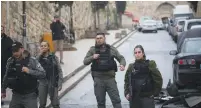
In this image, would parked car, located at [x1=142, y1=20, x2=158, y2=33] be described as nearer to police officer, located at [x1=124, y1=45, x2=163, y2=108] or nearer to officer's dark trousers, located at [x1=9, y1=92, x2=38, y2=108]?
police officer, located at [x1=124, y1=45, x2=163, y2=108]

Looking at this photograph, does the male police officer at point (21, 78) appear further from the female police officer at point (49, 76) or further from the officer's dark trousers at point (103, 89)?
the officer's dark trousers at point (103, 89)

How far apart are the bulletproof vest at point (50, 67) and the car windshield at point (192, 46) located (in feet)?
15.2

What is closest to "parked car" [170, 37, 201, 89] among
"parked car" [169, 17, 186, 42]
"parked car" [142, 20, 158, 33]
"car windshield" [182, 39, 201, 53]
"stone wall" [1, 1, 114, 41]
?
"car windshield" [182, 39, 201, 53]

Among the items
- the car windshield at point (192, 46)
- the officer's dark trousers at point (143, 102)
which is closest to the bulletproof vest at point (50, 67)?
the officer's dark trousers at point (143, 102)

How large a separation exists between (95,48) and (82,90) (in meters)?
5.23

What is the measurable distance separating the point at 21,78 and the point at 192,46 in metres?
6.38

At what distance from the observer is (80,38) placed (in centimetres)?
3888

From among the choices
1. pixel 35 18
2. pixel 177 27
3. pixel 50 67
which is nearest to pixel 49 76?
pixel 50 67

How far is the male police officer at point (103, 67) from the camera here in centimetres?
835

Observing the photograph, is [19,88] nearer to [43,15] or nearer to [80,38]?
[43,15]

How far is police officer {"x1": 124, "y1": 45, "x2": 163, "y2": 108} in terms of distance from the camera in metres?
6.81

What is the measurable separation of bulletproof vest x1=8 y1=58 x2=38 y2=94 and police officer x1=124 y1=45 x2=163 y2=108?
4.79ft

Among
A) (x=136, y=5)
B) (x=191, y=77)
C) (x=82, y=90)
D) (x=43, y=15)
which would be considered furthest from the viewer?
(x=136, y=5)

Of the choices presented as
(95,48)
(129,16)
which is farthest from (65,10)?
(129,16)
